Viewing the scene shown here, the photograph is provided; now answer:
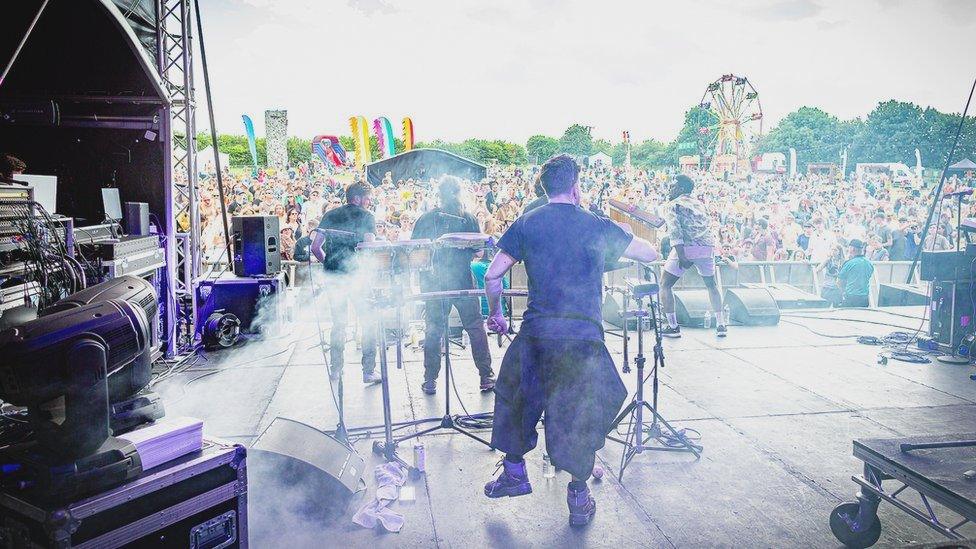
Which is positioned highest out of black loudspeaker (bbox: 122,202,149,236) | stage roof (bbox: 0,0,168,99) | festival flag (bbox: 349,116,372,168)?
festival flag (bbox: 349,116,372,168)

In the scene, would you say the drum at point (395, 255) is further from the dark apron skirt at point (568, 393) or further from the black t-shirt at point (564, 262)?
the dark apron skirt at point (568, 393)

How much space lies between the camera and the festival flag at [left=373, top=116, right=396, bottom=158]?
71.4 ft

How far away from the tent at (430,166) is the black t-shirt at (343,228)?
2.99m

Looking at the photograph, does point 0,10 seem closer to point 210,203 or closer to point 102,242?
point 102,242

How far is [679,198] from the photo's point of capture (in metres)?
6.76

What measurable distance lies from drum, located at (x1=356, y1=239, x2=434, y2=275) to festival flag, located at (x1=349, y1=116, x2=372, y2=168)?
17512 millimetres

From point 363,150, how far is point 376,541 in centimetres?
2043

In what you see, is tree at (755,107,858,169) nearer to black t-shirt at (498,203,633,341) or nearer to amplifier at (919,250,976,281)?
amplifier at (919,250,976,281)

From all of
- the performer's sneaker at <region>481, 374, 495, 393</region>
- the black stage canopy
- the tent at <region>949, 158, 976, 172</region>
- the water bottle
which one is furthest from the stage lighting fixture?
the tent at <region>949, 158, 976, 172</region>

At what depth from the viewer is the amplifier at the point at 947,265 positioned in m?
6.69

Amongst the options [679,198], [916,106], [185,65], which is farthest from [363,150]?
[916,106]

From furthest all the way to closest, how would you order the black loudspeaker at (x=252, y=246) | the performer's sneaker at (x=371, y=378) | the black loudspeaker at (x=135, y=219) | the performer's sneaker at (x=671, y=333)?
the performer's sneaker at (x=671, y=333)
the black loudspeaker at (x=252, y=246)
the black loudspeaker at (x=135, y=219)
the performer's sneaker at (x=371, y=378)

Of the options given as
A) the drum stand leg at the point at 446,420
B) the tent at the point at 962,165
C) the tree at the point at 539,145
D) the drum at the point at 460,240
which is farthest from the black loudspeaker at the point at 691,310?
the tree at the point at 539,145

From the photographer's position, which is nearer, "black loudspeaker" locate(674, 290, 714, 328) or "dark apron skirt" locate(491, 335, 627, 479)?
"dark apron skirt" locate(491, 335, 627, 479)
